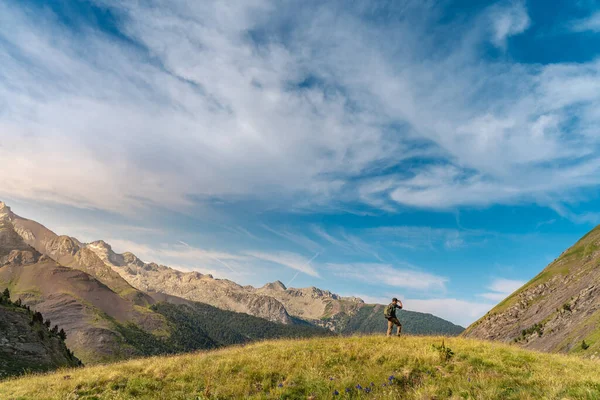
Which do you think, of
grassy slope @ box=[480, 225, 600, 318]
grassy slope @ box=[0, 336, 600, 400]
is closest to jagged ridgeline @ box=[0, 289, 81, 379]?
grassy slope @ box=[0, 336, 600, 400]

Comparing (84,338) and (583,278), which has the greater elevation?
(583,278)

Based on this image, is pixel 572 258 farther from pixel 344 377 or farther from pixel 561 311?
pixel 344 377

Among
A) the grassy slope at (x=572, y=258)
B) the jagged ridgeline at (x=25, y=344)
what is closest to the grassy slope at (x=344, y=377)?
the jagged ridgeline at (x=25, y=344)

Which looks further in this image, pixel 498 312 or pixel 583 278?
pixel 498 312

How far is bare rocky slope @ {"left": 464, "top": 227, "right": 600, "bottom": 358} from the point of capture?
159 feet

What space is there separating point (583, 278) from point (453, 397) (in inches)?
3768

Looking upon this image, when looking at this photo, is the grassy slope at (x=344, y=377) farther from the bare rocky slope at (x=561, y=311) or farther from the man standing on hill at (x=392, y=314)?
the bare rocky slope at (x=561, y=311)

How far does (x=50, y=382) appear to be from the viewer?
12781mm

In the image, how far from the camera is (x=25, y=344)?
40781 millimetres

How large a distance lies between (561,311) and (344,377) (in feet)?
263

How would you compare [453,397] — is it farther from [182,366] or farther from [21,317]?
[21,317]

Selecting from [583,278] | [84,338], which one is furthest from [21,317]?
[84,338]

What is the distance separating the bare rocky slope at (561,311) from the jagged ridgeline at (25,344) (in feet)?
201

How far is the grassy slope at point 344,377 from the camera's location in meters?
9.79
